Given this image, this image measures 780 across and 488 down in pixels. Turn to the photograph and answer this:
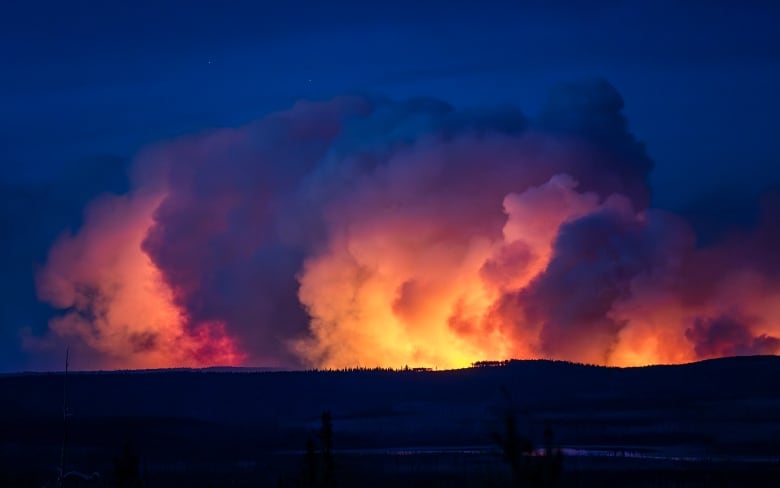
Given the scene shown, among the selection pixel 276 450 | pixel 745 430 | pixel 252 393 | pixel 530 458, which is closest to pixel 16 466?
pixel 276 450

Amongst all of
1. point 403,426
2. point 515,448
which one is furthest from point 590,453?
point 515,448

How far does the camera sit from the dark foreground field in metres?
78.1

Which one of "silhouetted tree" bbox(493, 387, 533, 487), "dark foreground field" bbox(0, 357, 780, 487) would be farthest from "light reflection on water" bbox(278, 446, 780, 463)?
"silhouetted tree" bbox(493, 387, 533, 487)

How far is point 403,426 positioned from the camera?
416 ft

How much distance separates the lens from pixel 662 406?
426 feet

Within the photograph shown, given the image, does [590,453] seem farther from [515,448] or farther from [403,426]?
[515,448]

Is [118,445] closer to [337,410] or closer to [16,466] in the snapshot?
[16,466]

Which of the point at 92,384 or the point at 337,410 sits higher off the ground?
the point at 92,384

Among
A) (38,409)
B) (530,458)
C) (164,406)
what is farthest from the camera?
(164,406)

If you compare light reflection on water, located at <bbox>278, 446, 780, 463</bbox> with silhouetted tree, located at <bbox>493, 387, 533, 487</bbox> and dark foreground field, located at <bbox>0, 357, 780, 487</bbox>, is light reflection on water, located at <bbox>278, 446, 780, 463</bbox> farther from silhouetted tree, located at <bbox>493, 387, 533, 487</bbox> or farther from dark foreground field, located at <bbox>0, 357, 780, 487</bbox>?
silhouetted tree, located at <bbox>493, 387, 533, 487</bbox>

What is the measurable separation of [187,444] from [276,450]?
1250 centimetres

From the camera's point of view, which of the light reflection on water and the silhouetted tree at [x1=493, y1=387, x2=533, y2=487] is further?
the light reflection on water

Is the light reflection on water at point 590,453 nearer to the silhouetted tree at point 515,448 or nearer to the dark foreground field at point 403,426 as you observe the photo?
the dark foreground field at point 403,426

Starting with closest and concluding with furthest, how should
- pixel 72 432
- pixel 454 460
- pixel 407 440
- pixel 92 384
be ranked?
pixel 454 460
pixel 407 440
pixel 72 432
pixel 92 384
